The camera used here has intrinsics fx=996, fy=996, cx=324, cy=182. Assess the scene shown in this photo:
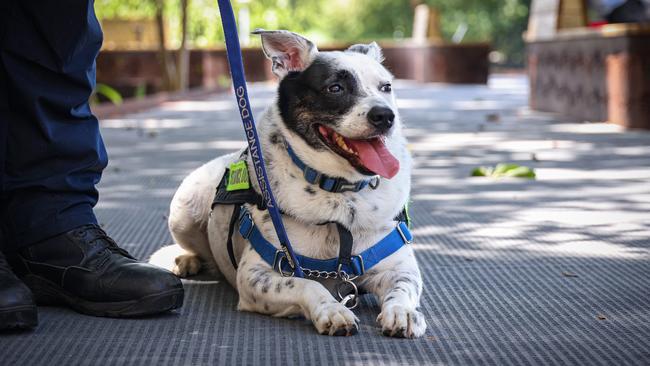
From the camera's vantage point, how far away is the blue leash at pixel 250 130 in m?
3.15

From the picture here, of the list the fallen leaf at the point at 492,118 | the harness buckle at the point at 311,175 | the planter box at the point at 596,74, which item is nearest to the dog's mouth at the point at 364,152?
the harness buckle at the point at 311,175

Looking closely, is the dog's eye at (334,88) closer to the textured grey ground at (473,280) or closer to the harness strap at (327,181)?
the harness strap at (327,181)

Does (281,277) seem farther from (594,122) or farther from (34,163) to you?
(594,122)

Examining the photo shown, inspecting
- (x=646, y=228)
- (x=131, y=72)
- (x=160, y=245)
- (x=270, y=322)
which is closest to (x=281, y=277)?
(x=270, y=322)

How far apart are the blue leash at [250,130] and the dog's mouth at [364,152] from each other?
0.72ft

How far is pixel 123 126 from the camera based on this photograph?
11672 millimetres

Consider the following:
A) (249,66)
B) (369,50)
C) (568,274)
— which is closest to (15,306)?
(369,50)

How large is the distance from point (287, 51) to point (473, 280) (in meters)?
1.13

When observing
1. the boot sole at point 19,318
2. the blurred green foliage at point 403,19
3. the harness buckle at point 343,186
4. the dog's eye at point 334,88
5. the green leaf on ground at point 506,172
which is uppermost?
the dog's eye at point 334,88

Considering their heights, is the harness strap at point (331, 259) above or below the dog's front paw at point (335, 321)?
above

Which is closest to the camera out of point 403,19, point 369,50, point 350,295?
point 350,295

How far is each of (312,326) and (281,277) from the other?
8.4 inches

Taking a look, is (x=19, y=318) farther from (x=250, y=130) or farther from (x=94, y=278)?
(x=250, y=130)

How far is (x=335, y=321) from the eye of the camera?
2.91 m
